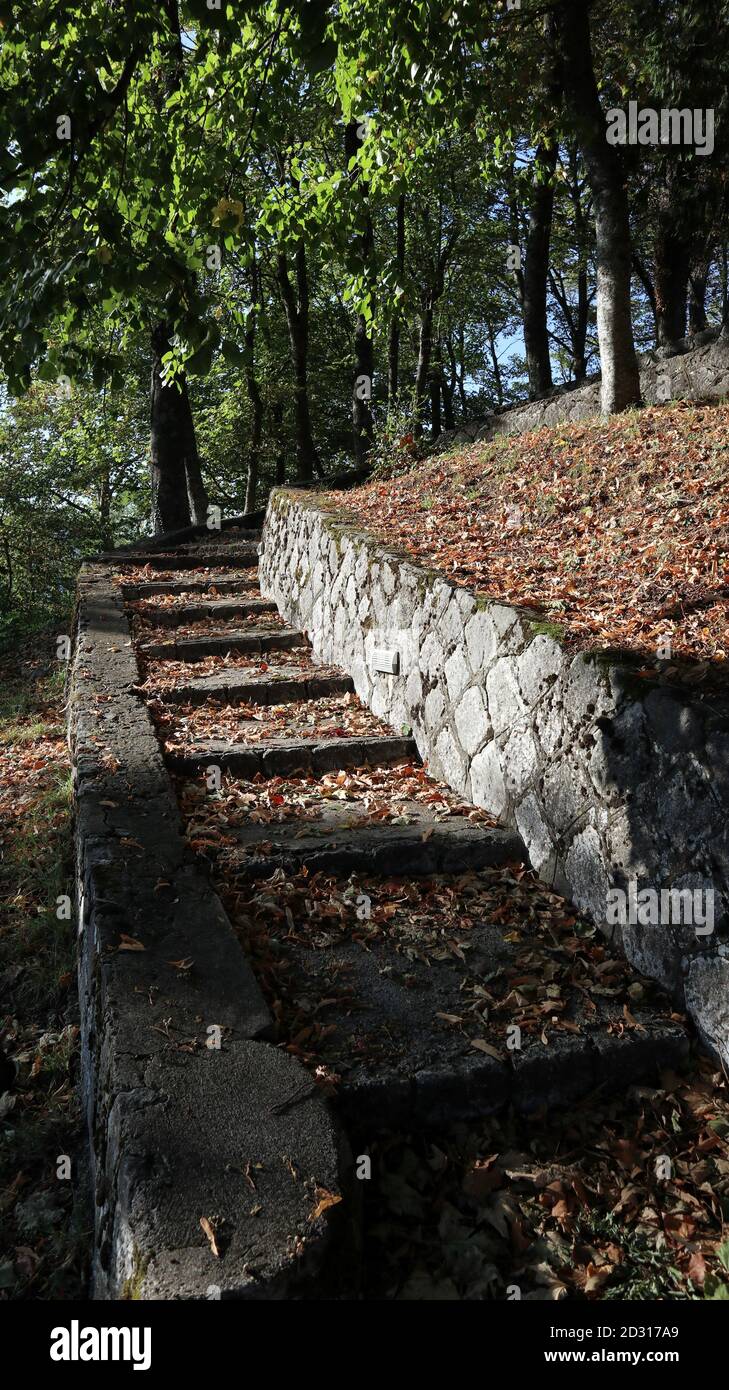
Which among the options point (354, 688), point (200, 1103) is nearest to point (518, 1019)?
point (200, 1103)

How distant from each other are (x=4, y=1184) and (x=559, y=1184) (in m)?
1.76

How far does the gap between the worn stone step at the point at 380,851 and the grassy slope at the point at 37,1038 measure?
0.96m

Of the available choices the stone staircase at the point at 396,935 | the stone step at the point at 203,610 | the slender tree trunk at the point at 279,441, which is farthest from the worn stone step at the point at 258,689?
the slender tree trunk at the point at 279,441

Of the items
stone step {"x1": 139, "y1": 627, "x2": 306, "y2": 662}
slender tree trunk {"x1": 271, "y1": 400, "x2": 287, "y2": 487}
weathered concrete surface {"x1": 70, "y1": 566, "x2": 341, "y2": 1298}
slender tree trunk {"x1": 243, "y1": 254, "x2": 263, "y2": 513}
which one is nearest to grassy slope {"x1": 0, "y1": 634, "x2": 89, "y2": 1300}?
weathered concrete surface {"x1": 70, "y1": 566, "x2": 341, "y2": 1298}

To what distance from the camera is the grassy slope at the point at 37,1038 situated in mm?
2713

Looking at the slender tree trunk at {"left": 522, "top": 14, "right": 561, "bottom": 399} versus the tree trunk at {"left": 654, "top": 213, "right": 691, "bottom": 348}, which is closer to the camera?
the slender tree trunk at {"left": 522, "top": 14, "right": 561, "bottom": 399}

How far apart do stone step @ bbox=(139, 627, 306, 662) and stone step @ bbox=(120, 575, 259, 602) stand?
1714mm

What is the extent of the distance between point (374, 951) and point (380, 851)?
618 mm

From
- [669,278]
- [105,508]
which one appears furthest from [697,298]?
[105,508]

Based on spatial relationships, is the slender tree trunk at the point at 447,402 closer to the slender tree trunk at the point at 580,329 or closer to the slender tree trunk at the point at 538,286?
the slender tree trunk at the point at 580,329

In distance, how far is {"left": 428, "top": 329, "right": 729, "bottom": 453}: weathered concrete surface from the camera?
8.22 meters

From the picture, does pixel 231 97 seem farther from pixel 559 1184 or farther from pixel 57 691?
pixel 559 1184

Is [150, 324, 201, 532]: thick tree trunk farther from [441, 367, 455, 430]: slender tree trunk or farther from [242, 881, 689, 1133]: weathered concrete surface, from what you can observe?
[441, 367, 455, 430]: slender tree trunk

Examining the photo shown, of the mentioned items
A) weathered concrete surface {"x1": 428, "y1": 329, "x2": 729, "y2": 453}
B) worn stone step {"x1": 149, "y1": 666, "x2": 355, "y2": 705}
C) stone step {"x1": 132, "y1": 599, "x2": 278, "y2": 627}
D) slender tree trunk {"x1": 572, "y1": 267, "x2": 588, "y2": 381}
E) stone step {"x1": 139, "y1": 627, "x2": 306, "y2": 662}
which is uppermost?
slender tree trunk {"x1": 572, "y1": 267, "x2": 588, "y2": 381}
